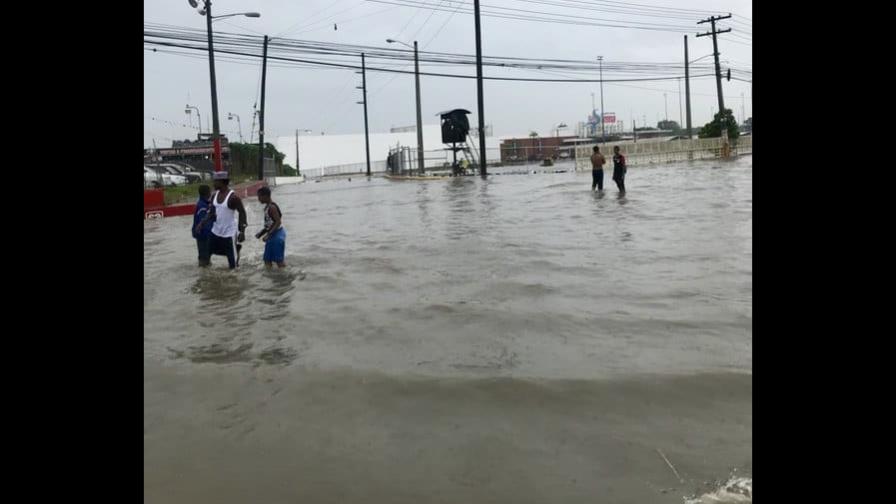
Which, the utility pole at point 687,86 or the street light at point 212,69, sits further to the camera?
the utility pole at point 687,86

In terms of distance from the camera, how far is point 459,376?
567 centimetres

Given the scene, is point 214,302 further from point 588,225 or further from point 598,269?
point 588,225

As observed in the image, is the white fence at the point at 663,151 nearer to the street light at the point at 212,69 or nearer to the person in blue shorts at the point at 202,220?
the street light at the point at 212,69

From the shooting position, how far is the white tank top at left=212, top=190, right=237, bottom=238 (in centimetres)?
1063

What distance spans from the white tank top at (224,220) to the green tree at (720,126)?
40386 millimetres

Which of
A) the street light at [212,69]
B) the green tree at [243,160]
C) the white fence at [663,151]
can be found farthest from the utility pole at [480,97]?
the green tree at [243,160]

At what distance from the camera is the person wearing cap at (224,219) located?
34.9 feet

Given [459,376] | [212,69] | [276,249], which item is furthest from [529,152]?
[459,376]

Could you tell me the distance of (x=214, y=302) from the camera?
9211 millimetres
